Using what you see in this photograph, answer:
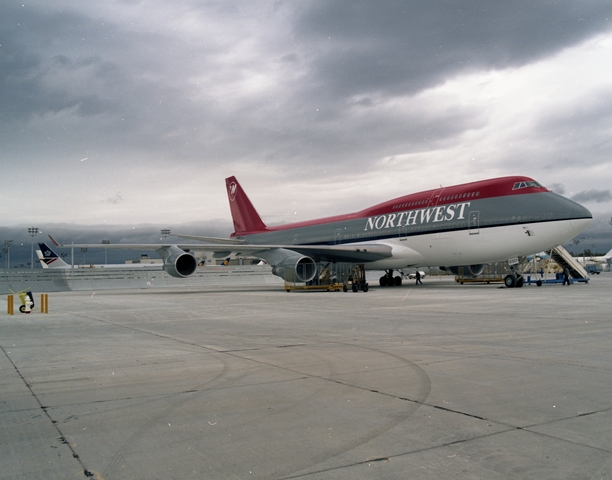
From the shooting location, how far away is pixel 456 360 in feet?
21.9

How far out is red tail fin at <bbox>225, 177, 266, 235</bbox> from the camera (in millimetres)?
38156

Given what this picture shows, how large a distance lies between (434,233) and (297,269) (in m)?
6.92

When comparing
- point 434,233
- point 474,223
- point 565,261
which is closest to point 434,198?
point 434,233

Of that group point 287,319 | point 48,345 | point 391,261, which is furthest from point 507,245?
point 48,345

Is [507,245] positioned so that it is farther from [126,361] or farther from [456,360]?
[126,361]

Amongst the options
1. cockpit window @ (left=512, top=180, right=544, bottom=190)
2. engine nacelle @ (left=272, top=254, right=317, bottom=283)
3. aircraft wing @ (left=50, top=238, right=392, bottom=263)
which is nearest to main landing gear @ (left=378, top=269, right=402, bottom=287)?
aircraft wing @ (left=50, top=238, right=392, bottom=263)

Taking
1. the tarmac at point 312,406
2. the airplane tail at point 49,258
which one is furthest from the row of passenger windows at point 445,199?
the airplane tail at point 49,258

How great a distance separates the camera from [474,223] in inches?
913

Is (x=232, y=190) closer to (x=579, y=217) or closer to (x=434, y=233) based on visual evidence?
(x=434, y=233)

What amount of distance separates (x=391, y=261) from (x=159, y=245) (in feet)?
38.7

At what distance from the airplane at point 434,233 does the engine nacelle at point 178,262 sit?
0.05 metres

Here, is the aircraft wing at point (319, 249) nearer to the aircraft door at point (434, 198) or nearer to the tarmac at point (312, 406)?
the aircraft door at point (434, 198)

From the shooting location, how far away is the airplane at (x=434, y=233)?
71.5 feet

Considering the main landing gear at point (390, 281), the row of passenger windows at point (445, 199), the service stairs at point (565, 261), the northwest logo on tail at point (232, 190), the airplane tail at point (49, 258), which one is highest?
the northwest logo on tail at point (232, 190)
